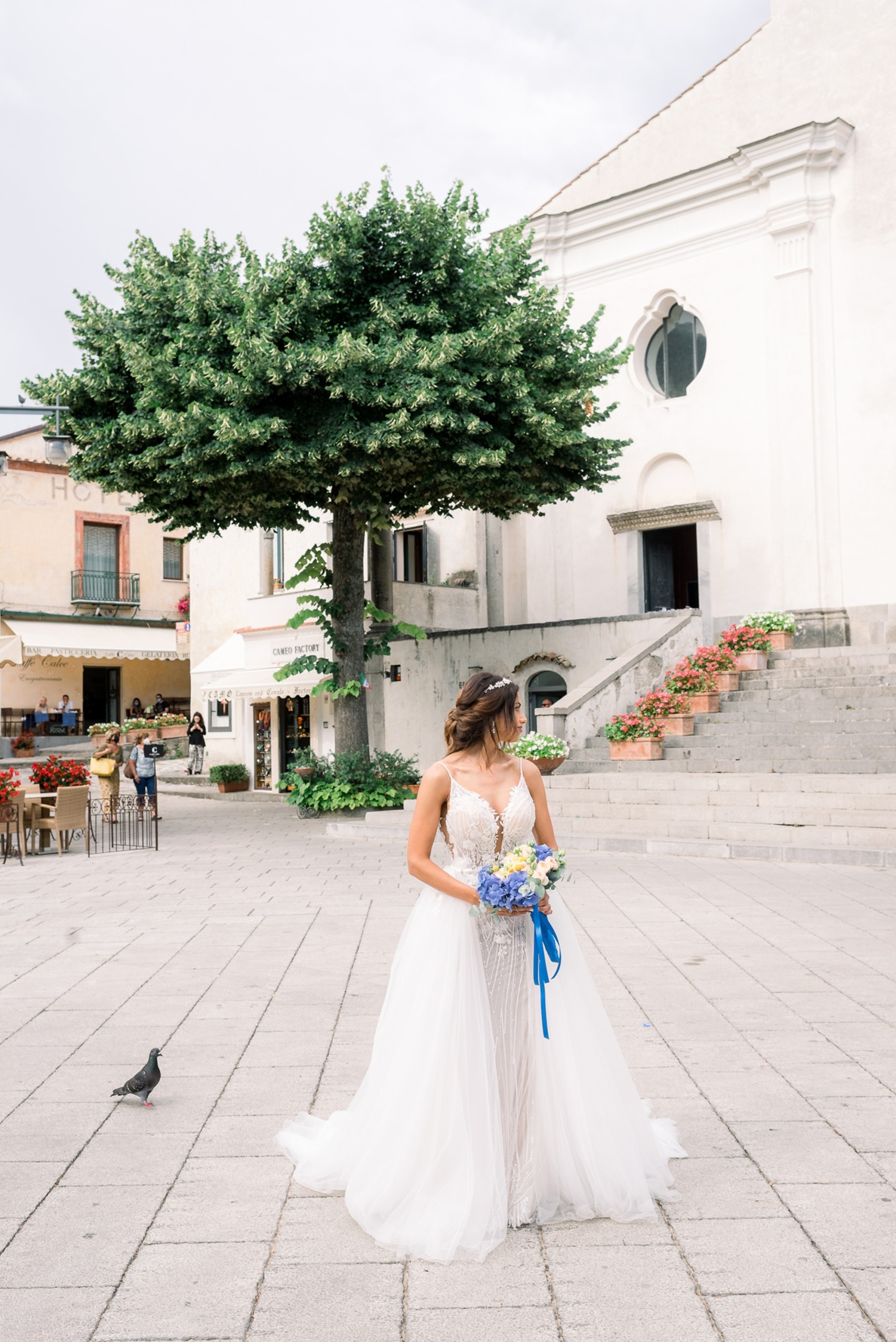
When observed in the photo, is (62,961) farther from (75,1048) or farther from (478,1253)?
(478,1253)

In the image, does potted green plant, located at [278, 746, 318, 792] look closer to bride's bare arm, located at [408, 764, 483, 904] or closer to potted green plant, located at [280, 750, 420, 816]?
potted green plant, located at [280, 750, 420, 816]

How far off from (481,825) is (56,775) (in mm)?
12846

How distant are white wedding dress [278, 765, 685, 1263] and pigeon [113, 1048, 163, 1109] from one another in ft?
3.37

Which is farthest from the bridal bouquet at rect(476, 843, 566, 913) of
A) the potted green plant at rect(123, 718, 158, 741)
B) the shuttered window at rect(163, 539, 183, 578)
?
the shuttered window at rect(163, 539, 183, 578)

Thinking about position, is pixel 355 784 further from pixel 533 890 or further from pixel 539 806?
pixel 533 890

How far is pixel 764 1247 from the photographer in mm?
3623

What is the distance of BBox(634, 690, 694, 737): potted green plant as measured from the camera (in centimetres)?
1764

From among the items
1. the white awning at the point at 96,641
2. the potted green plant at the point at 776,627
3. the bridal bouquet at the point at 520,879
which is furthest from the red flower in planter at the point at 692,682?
the white awning at the point at 96,641

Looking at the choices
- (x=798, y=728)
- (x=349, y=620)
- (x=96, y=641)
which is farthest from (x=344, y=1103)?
(x=96, y=641)

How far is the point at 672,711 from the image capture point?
17.9m

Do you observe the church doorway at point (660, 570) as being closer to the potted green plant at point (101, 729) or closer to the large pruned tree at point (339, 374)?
the large pruned tree at point (339, 374)

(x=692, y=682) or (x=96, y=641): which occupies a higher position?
(x=96, y=641)

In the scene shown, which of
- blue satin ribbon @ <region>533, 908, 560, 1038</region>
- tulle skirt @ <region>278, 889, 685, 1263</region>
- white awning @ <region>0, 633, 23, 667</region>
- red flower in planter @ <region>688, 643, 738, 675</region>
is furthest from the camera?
white awning @ <region>0, 633, 23, 667</region>

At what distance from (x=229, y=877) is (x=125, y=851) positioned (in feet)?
12.2
